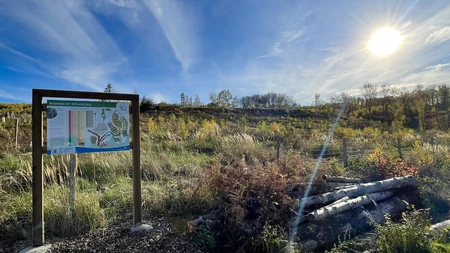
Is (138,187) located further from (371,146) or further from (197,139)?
(371,146)

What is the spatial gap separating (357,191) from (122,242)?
11.9ft

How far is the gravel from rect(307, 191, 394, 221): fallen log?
1615 mm

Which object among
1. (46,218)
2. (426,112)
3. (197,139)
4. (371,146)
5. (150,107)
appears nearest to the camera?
(46,218)

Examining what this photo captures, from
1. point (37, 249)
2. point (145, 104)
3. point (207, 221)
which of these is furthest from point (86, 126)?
point (145, 104)

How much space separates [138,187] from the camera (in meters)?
3.25

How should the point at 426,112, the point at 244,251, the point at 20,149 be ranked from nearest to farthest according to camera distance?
the point at 244,251 → the point at 20,149 → the point at 426,112

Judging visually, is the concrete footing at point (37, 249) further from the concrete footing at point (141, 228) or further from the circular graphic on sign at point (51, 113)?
the circular graphic on sign at point (51, 113)

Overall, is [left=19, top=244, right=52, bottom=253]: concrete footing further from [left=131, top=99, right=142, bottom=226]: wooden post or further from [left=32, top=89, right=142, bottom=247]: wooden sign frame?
[left=131, top=99, right=142, bottom=226]: wooden post

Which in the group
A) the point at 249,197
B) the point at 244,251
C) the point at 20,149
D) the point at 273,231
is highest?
the point at 20,149

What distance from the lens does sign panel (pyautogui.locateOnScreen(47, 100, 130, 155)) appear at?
285 cm

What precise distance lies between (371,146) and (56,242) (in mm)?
11042

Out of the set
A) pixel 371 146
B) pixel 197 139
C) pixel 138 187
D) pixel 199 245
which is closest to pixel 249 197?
pixel 199 245

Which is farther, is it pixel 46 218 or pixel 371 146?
pixel 371 146

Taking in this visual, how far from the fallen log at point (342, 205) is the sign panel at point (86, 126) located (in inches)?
107
